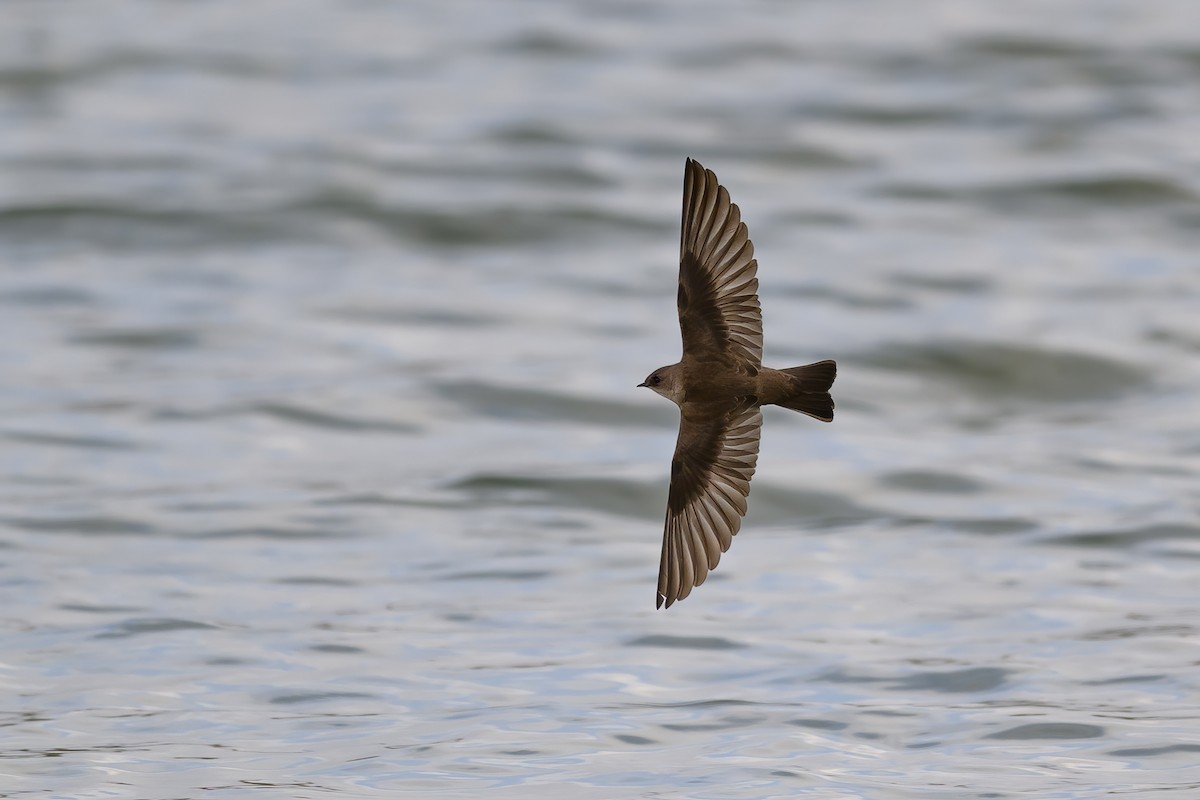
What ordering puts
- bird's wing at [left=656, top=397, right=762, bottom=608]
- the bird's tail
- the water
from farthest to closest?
1. the water
2. bird's wing at [left=656, top=397, right=762, bottom=608]
3. the bird's tail

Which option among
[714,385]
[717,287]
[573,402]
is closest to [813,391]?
[714,385]

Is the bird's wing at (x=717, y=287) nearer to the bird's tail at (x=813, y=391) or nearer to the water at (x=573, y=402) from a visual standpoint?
the bird's tail at (x=813, y=391)

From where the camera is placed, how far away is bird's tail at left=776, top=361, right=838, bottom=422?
14.0 ft

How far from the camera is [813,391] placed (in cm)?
430

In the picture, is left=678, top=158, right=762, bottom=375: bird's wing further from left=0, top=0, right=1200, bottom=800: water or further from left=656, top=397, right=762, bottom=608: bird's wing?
left=0, top=0, right=1200, bottom=800: water

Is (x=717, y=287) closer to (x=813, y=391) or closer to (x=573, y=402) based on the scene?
(x=813, y=391)

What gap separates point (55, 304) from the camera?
38.6ft

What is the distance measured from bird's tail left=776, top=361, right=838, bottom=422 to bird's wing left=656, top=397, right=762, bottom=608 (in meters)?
0.26

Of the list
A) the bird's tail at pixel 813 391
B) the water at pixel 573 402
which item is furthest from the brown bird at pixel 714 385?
the water at pixel 573 402

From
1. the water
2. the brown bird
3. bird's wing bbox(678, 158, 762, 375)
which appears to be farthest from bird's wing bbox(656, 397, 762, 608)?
the water

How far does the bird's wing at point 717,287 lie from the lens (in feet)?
14.6

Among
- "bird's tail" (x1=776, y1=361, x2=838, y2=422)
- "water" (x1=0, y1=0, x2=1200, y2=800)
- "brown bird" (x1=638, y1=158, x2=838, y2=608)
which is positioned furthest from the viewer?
"water" (x1=0, y1=0, x2=1200, y2=800)

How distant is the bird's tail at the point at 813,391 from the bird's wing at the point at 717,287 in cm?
14

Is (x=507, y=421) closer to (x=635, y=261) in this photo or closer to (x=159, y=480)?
(x=159, y=480)
